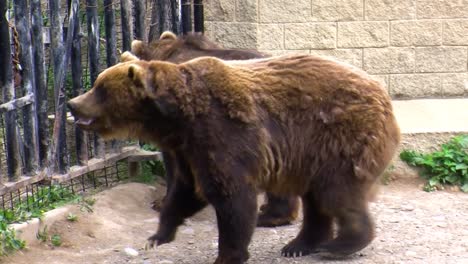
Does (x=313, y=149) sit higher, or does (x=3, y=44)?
(x=3, y=44)

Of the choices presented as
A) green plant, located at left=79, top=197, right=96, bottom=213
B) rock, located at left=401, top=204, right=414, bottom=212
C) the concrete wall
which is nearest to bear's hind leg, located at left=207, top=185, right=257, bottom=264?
green plant, located at left=79, top=197, right=96, bottom=213

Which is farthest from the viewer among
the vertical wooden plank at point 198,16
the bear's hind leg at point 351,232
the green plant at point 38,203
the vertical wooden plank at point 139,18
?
the vertical wooden plank at point 198,16

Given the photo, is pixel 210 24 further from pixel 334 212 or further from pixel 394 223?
pixel 334 212

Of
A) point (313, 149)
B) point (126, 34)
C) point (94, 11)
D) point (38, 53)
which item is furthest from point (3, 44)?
point (313, 149)

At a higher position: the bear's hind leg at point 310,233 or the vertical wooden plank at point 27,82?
the vertical wooden plank at point 27,82

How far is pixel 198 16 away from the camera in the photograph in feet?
30.7

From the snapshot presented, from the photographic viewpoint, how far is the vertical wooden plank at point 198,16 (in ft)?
30.6

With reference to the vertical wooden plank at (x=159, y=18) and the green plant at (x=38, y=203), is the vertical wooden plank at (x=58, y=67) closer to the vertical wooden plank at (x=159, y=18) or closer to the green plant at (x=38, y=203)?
the green plant at (x=38, y=203)

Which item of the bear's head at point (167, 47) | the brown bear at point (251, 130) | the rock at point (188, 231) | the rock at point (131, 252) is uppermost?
the bear's head at point (167, 47)

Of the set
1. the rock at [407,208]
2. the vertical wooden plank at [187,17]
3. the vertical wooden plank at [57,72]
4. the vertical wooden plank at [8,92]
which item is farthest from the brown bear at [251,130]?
the vertical wooden plank at [187,17]

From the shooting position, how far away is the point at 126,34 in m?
8.30

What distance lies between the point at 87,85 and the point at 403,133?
9.41ft

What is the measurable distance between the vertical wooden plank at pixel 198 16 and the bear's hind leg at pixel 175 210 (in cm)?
312

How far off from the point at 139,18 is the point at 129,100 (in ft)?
7.95
